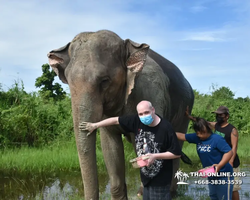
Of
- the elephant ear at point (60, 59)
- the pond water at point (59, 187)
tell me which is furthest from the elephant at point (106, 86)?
the pond water at point (59, 187)

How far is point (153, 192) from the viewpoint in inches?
135

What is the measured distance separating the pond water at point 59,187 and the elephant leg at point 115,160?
762 millimetres

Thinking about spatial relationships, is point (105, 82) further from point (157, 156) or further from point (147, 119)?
point (157, 156)

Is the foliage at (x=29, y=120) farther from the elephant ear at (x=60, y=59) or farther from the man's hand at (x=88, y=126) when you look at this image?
the man's hand at (x=88, y=126)

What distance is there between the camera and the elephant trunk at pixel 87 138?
3602 millimetres

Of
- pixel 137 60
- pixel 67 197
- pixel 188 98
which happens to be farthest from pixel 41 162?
pixel 137 60

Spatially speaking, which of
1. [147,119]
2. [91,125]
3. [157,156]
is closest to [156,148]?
[157,156]

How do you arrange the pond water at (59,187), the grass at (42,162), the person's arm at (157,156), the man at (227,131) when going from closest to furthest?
the person's arm at (157,156)
the man at (227,131)
the pond water at (59,187)
the grass at (42,162)

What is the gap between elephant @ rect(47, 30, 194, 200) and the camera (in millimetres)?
3643

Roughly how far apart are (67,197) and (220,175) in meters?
2.52

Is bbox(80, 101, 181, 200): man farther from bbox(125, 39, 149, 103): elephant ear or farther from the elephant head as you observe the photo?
bbox(125, 39, 149, 103): elephant ear

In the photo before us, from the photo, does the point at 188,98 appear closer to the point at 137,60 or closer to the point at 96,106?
the point at 137,60

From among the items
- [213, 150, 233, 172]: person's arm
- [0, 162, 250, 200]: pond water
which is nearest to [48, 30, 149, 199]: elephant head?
[213, 150, 233, 172]: person's arm

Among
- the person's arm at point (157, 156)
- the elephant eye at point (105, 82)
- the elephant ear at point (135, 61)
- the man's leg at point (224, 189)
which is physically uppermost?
the elephant ear at point (135, 61)
